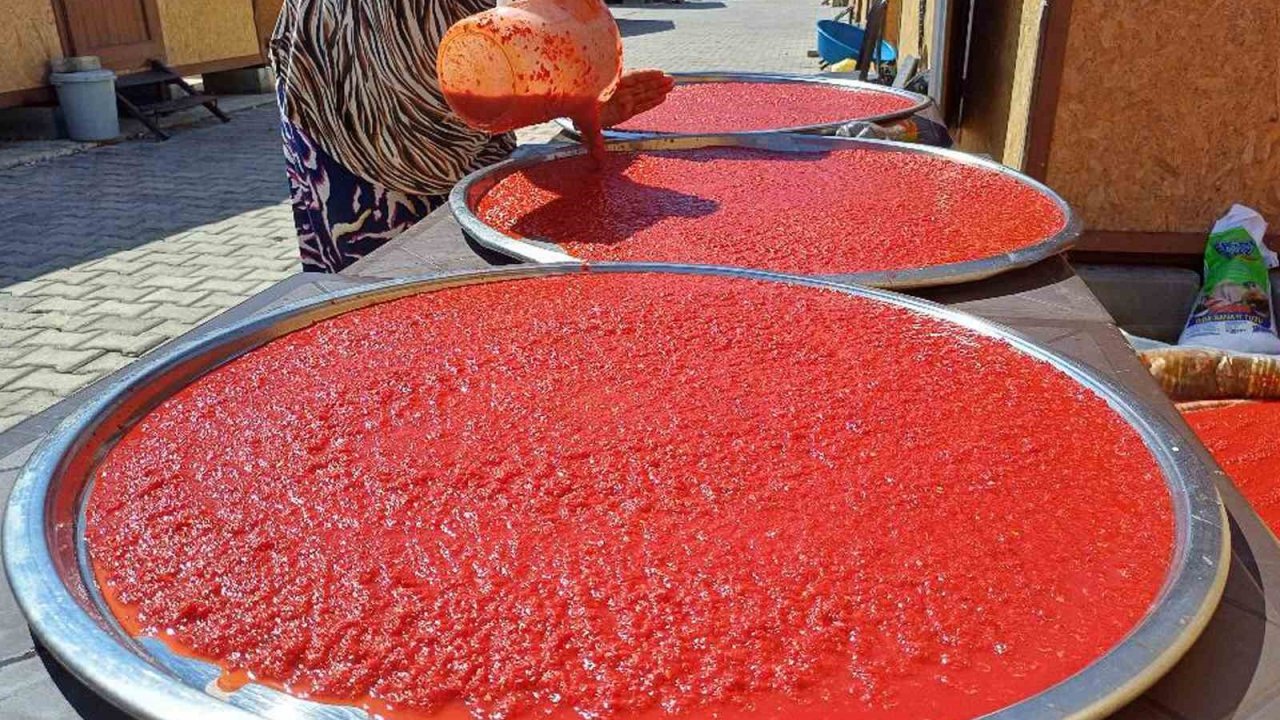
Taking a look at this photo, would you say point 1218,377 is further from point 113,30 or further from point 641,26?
point 641,26

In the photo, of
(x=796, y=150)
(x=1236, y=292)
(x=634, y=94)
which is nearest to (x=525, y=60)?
(x=634, y=94)

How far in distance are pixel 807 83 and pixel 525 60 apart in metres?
1.80

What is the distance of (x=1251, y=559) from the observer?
77 centimetres

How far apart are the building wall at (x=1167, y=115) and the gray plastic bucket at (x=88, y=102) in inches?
273

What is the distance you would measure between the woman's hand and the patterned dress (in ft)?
1.29

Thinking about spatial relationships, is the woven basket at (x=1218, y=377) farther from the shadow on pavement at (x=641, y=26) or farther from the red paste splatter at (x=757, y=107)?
the shadow on pavement at (x=641, y=26)

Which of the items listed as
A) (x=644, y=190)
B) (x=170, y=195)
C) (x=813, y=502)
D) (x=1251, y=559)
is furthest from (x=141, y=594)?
(x=170, y=195)

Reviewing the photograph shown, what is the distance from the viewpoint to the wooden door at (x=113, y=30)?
7.91m

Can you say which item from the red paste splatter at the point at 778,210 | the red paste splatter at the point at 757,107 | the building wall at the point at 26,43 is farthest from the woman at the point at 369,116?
the building wall at the point at 26,43

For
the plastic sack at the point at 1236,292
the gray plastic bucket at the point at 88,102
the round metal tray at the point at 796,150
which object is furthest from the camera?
the gray plastic bucket at the point at 88,102

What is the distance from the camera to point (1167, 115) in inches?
128

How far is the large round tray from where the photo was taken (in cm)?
56

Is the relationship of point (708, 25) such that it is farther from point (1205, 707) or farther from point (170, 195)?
point (1205, 707)

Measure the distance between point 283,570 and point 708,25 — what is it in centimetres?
1765
